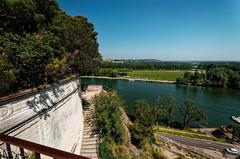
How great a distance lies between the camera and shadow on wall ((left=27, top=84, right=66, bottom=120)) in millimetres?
6785

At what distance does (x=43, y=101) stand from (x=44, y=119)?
703mm

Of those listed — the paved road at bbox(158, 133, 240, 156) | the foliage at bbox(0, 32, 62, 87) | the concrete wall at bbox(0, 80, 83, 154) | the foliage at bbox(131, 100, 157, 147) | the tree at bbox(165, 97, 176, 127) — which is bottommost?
the paved road at bbox(158, 133, 240, 156)

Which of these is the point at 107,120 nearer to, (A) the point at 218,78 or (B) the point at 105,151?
(B) the point at 105,151

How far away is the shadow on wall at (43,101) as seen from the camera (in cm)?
679

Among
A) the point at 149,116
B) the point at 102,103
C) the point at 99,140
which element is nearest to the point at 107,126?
the point at 99,140

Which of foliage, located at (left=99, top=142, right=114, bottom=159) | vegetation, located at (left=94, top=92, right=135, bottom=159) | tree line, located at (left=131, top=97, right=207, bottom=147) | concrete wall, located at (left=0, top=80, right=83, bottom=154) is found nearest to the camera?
concrete wall, located at (left=0, top=80, right=83, bottom=154)

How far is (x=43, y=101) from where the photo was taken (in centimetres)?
755

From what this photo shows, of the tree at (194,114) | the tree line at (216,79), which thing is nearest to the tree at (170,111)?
the tree at (194,114)

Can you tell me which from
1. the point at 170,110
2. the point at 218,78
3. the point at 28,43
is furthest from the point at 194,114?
the point at 218,78

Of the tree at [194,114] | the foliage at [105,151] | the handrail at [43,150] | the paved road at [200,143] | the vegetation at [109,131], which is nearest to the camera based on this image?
the handrail at [43,150]

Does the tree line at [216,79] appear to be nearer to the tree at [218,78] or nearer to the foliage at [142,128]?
the tree at [218,78]

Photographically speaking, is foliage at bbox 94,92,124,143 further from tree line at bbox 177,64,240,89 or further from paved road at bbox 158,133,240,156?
tree line at bbox 177,64,240,89

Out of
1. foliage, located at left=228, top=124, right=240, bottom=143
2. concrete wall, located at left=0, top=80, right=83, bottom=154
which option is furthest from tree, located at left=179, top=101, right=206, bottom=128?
concrete wall, located at left=0, top=80, right=83, bottom=154

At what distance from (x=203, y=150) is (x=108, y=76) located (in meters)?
71.1
